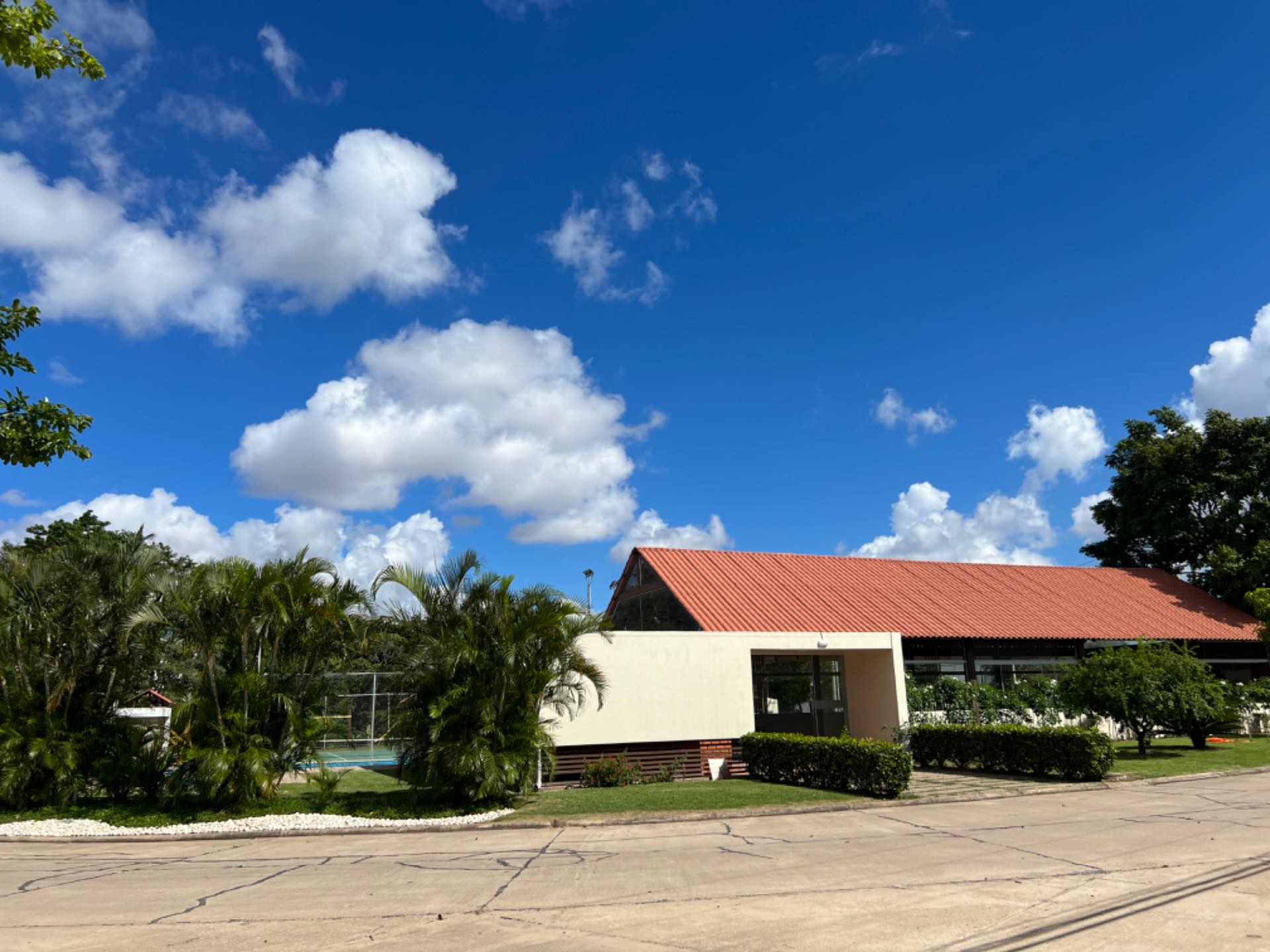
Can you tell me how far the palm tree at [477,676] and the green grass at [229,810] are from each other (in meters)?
0.49

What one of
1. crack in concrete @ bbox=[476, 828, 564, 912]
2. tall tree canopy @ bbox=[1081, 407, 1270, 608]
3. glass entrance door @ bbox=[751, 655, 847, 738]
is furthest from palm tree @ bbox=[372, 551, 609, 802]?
tall tree canopy @ bbox=[1081, 407, 1270, 608]

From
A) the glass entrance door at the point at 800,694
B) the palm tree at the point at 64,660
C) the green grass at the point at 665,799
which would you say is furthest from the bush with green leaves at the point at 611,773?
the palm tree at the point at 64,660

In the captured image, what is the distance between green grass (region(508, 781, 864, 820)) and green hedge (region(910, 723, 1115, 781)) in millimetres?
5404

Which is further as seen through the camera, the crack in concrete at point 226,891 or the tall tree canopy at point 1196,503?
the tall tree canopy at point 1196,503

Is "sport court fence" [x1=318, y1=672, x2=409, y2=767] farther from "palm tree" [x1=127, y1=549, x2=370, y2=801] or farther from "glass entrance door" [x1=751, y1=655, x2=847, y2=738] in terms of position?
"glass entrance door" [x1=751, y1=655, x2=847, y2=738]

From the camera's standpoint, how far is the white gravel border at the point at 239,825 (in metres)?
13.0

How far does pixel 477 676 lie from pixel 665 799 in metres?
3.98

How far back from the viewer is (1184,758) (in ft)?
→ 69.9

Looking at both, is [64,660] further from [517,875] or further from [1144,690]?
[1144,690]

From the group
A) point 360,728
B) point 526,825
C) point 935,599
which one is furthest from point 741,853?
point 935,599

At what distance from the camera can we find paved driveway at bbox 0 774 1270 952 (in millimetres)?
6645

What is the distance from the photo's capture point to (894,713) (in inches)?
843

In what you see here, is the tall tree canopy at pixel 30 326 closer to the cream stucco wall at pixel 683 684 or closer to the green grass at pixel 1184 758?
the cream stucco wall at pixel 683 684

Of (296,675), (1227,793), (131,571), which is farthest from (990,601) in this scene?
(131,571)
